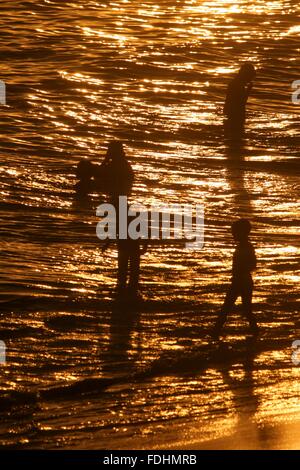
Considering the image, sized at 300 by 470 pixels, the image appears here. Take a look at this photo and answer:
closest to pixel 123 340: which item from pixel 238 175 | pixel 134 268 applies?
pixel 134 268

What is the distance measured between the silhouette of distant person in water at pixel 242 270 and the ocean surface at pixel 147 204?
39cm

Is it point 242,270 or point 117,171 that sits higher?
point 117,171

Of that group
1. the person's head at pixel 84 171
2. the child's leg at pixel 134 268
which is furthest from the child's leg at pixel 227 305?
the person's head at pixel 84 171

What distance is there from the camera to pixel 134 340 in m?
13.8

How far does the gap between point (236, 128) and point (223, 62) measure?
5525 millimetres

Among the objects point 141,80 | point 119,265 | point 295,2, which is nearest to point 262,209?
point 119,265

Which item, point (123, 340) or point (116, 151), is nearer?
point (123, 340)

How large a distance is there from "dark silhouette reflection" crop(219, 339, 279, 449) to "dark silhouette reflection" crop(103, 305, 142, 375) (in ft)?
3.16

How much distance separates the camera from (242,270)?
536 inches

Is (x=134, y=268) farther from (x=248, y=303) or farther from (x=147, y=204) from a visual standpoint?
(x=147, y=204)

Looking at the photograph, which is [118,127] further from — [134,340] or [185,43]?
[134,340]

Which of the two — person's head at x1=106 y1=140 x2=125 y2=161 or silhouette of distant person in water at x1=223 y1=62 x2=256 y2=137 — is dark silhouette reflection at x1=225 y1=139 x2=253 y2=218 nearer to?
silhouette of distant person in water at x1=223 y1=62 x2=256 y2=137

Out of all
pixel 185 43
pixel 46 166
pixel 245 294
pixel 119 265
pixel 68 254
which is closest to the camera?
pixel 245 294

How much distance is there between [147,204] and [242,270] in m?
6.01
